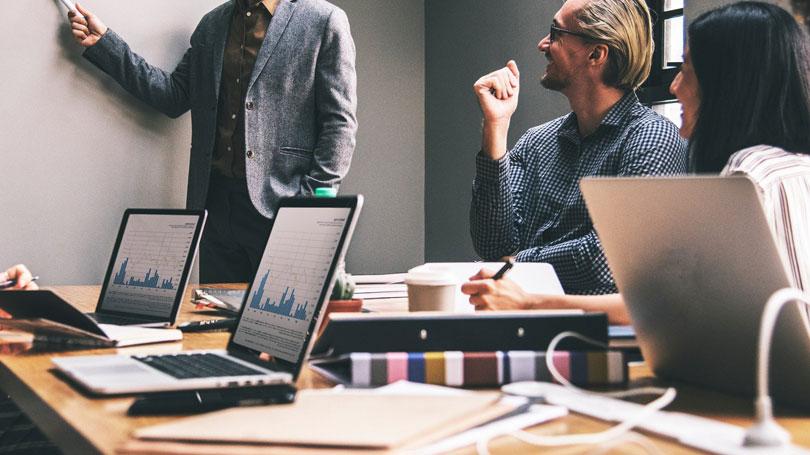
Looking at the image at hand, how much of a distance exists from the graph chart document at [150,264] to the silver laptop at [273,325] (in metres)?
0.44

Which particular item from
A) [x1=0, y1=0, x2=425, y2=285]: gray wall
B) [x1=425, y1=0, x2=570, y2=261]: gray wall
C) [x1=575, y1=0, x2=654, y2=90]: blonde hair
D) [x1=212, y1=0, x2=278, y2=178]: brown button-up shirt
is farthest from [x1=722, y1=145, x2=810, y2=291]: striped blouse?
[x1=425, y1=0, x2=570, y2=261]: gray wall

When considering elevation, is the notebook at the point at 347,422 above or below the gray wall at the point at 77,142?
below

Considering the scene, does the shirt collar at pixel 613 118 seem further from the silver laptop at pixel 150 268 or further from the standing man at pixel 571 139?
the silver laptop at pixel 150 268

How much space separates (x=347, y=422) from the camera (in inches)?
26.5

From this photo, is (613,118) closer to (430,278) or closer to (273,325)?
(430,278)

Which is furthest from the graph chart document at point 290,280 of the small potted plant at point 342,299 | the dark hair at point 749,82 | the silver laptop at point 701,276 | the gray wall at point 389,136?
the gray wall at point 389,136

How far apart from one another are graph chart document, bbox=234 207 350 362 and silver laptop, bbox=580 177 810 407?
314 mm

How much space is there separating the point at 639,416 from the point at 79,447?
1.57ft

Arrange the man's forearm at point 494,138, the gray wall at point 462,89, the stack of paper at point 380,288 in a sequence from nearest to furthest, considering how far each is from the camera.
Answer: the stack of paper at point 380,288, the man's forearm at point 494,138, the gray wall at point 462,89

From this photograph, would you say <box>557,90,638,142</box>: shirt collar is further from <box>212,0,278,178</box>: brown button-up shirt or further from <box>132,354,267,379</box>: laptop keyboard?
<box>132,354,267,379</box>: laptop keyboard

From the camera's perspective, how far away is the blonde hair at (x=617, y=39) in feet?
7.13

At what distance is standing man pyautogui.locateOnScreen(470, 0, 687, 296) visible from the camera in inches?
78.8

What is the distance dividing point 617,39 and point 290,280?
4.68ft

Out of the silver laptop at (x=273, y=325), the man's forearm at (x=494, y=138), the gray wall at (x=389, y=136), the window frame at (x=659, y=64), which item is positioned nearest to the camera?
the silver laptop at (x=273, y=325)
